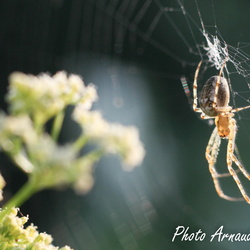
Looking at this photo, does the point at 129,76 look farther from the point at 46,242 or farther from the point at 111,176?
the point at 46,242

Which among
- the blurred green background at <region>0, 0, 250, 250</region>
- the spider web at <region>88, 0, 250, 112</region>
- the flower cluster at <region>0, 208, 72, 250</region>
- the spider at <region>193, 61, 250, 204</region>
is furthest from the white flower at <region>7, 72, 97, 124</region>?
the spider web at <region>88, 0, 250, 112</region>

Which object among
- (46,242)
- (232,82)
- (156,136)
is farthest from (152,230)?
(46,242)

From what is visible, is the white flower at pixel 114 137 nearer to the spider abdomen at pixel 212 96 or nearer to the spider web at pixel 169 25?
the spider abdomen at pixel 212 96

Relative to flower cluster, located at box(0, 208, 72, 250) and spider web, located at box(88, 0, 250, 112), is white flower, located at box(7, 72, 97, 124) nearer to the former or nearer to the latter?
flower cluster, located at box(0, 208, 72, 250)

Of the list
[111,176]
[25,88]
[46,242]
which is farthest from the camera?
[111,176]

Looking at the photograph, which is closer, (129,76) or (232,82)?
(232,82)

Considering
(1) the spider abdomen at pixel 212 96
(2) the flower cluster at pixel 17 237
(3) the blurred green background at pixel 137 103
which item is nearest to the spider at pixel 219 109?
(1) the spider abdomen at pixel 212 96
